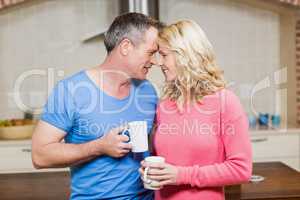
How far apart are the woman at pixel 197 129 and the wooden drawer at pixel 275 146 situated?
2081 mm

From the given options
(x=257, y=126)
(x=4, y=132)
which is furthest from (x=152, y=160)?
(x=257, y=126)

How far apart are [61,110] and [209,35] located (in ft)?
8.74

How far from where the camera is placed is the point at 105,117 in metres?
1.56

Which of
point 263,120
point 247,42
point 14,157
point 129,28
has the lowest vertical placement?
point 14,157

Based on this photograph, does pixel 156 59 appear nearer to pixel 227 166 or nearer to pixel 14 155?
pixel 227 166

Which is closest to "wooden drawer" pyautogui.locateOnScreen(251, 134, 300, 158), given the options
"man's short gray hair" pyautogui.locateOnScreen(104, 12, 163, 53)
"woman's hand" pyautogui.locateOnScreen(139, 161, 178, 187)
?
"man's short gray hair" pyautogui.locateOnScreen(104, 12, 163, 53)

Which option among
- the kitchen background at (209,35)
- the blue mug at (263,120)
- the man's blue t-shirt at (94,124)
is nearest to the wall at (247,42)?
the kitchen background at (209,35)

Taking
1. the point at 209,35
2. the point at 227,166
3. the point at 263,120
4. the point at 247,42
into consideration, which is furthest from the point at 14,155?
the point at 227,166

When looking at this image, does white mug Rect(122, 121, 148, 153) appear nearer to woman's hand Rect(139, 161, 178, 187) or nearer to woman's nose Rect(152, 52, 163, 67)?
woman's hand Rect(139, 161, 178, 187)

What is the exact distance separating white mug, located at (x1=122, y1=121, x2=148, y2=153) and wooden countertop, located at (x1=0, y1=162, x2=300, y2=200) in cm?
59

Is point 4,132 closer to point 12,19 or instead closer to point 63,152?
point 12,19

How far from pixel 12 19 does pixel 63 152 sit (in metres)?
2.59

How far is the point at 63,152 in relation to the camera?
4.95 feet

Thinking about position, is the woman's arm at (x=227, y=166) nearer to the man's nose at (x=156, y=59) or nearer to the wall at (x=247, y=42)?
the man's nose at (x=156, y=59)
